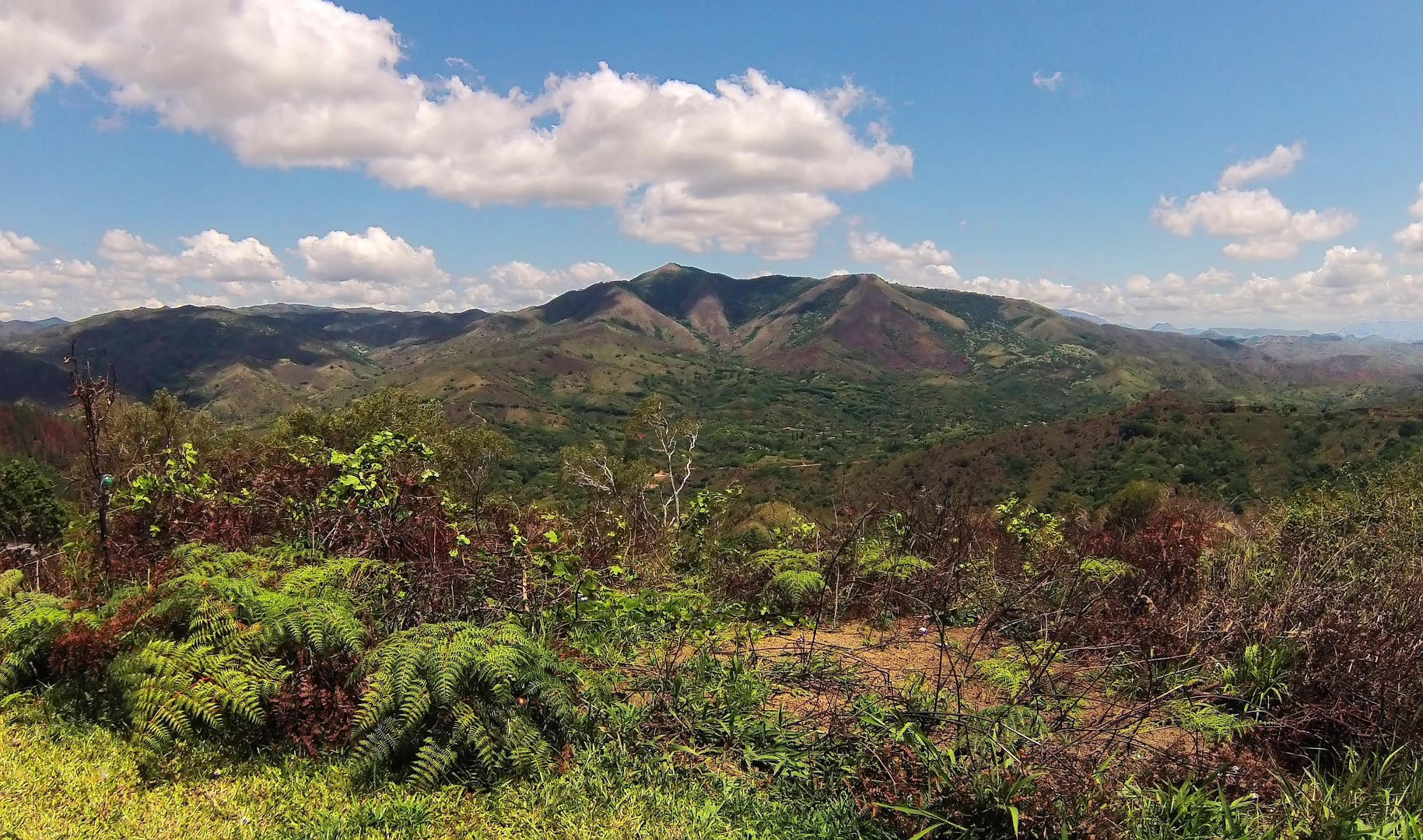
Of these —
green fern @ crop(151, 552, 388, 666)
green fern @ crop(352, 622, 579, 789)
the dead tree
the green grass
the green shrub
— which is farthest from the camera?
the green shrub

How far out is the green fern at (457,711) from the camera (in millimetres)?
3887

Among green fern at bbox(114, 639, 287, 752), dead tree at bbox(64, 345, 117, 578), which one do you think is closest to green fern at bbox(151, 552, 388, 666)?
green fern at bbox(114, 639, 287, 752)

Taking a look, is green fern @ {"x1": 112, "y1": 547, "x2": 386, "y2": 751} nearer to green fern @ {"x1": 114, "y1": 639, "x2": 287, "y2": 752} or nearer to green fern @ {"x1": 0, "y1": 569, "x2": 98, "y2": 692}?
green fern @ {"x1": 114, "y1": 639, "x2": 287, "y2": 752}

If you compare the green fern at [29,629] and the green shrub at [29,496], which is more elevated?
the green fern at [29,629]

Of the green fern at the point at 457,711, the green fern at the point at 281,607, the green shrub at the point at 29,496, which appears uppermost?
the green fern at the point at 281,607

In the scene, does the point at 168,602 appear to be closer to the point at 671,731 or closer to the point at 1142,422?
the point at 671,731

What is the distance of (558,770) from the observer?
163 inches

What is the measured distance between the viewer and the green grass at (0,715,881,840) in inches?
139

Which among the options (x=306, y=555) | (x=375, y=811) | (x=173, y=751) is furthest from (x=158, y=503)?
(x=375, y=811)

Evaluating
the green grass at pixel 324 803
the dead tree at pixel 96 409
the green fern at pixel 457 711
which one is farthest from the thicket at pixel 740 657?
the dead tree at pixel 96 409

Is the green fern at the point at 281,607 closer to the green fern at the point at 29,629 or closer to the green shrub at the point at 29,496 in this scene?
the green fern at the point at 29,629

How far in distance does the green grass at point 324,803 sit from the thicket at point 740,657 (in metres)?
0.14

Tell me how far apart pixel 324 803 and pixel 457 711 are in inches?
31.4

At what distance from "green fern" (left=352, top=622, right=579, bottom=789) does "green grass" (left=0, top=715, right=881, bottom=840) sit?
0.17 metres
